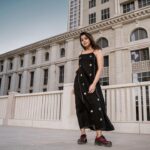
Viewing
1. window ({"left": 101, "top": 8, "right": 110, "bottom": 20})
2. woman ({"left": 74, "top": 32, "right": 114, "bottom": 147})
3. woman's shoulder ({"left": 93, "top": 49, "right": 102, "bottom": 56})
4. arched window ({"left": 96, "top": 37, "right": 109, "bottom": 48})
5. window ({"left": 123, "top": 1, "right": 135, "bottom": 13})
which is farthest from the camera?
window ({"left": 101, "top": 8, "right": 110, "bottom": 20})

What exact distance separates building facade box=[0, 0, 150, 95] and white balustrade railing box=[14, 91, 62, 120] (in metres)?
11.9

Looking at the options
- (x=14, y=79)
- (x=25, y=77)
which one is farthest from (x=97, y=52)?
(x=14, y=79)

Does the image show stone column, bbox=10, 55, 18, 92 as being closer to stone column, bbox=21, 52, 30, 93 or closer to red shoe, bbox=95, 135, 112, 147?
stone column, bbox=21, 52, 30, 93

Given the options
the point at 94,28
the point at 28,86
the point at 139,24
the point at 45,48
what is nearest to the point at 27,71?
the point at 28,86

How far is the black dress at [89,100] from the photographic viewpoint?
2.45 m

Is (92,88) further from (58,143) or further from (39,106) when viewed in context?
(39,106)

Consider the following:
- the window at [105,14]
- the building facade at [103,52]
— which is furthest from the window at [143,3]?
the window at [105,14]

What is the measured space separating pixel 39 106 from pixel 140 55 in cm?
1344

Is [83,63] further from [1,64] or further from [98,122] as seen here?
[1,64]

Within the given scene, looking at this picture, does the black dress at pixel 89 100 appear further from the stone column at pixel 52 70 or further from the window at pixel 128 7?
the window at pixel 128 7

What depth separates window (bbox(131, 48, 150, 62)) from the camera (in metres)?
16.7

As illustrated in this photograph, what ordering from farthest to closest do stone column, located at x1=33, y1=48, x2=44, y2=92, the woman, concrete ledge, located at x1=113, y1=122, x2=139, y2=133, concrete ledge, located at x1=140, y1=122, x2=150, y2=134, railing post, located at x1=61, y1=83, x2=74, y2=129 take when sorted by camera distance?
stone column, located at x1=33, y1=48, x2=44, y2=92, railing post, located at x1=61, y1=83, x2=74, y2=129, concrete ledge, located at x1=113, y1=122, x2=139, y2=133, concrete ledge, located at x1=140, y1=122, x2=150, y2=134, the woman

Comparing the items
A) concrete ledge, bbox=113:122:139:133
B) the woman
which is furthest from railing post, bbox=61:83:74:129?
the woman

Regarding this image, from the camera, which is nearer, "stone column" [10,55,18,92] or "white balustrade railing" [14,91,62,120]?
"white balustrade railing" [14,91,62,120]
